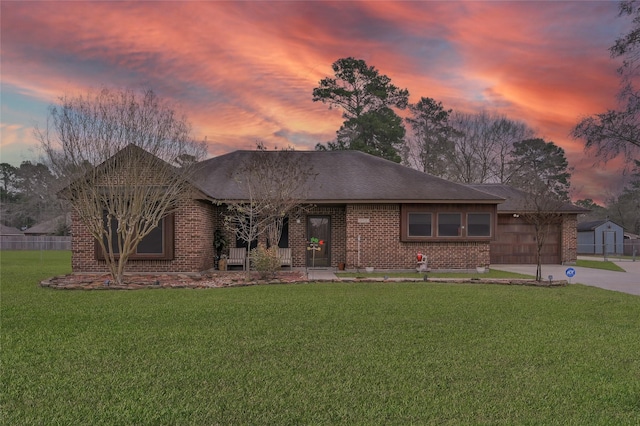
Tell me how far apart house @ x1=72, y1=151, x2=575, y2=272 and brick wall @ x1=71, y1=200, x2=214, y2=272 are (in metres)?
0.03

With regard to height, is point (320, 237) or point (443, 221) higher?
point (443, 221)

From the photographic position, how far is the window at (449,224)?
56.5ft

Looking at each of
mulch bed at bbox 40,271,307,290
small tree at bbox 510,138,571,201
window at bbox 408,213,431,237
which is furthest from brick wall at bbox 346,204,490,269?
small tree at bbox 510,138,571,201

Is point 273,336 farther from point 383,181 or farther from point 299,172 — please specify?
point 383,181

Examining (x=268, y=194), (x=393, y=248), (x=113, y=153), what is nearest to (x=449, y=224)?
(x=393, y=248)

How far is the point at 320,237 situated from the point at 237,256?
3515mm

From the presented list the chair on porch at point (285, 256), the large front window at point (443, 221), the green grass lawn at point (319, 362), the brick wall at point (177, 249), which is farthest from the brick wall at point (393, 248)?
the green grass lawn at point (319, 362)

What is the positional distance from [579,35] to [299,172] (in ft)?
36.2

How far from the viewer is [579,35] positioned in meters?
15.1

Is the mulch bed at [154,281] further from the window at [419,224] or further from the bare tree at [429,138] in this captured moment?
the bare tree at [429,138]

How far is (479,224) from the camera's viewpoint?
17.4 meters

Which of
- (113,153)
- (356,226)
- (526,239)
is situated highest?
(113,153)

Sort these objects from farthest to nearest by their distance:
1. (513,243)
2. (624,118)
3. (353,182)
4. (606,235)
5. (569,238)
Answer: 1. (606,235)
2. (569,238)
3. (513,243)
4. (353,182)
5. (624,118)

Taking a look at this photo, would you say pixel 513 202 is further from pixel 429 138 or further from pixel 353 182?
pixel 429 138
